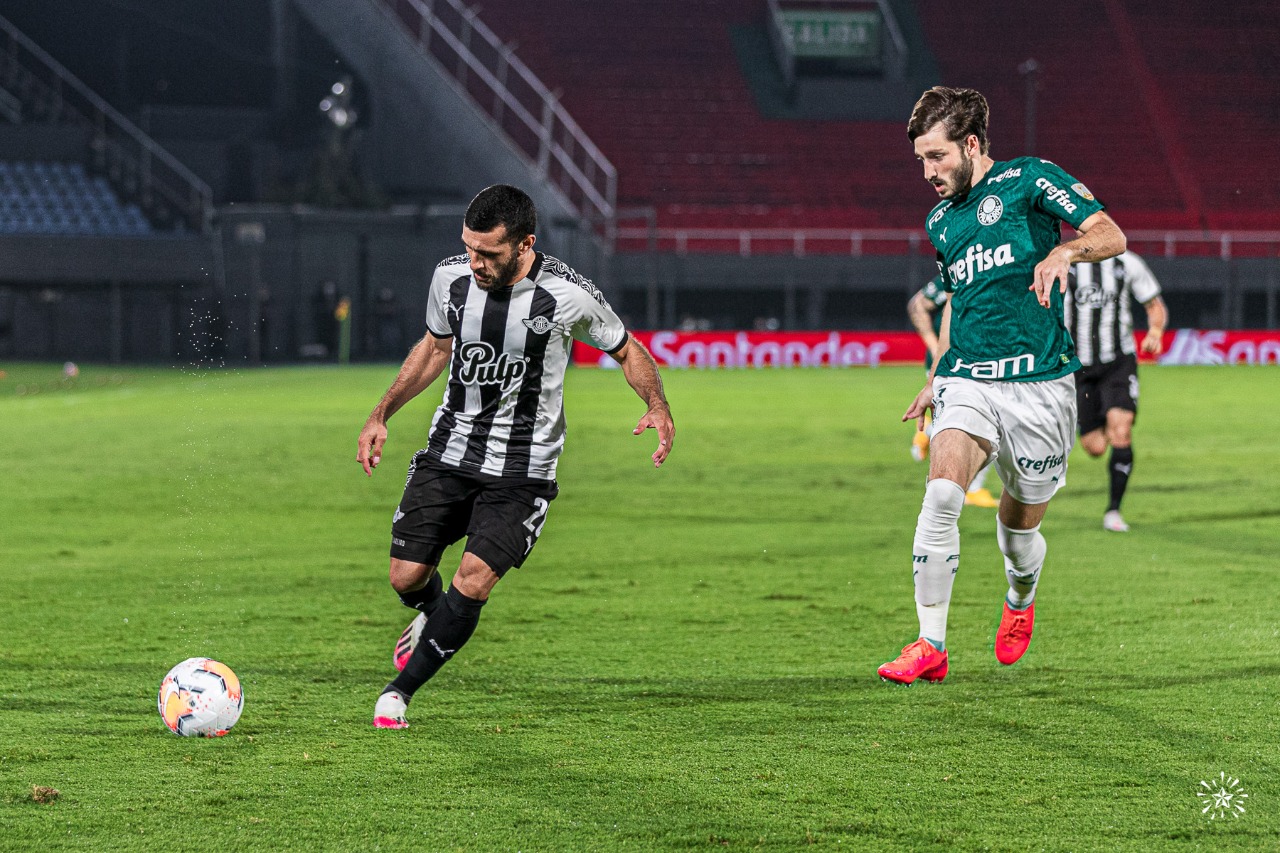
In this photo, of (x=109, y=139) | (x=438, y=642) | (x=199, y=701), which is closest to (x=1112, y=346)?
(x=438, y=642)

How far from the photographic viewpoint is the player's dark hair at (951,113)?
5.61 meters

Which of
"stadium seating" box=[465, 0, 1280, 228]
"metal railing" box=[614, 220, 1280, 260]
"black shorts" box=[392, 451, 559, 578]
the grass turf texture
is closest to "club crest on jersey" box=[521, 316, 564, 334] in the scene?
"black shorts" box=[392, 451, 559, 578]

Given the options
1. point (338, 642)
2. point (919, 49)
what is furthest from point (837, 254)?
point (338, 642)

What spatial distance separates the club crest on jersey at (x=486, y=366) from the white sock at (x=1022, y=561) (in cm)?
212

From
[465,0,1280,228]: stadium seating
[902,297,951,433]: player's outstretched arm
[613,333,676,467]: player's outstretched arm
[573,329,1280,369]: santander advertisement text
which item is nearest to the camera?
[613,333,676,467]: player's outstretched arm

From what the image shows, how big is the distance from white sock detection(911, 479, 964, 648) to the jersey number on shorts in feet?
4.36

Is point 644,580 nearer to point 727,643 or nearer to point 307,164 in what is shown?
point 727,643

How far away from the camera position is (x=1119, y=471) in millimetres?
10219

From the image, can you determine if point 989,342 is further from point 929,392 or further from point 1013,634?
point 1013,634

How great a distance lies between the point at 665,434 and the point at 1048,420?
151 cm

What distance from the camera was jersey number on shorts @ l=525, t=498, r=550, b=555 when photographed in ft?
17.2

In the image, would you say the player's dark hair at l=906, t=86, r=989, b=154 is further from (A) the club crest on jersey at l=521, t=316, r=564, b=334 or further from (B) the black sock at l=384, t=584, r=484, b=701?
(B) the black sock at l=384, t=584, r=484, b=701

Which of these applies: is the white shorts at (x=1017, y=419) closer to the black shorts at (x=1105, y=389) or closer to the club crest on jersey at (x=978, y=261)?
the club crest on jersey at (x=978, y=261)

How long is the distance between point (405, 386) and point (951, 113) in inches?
85.3
